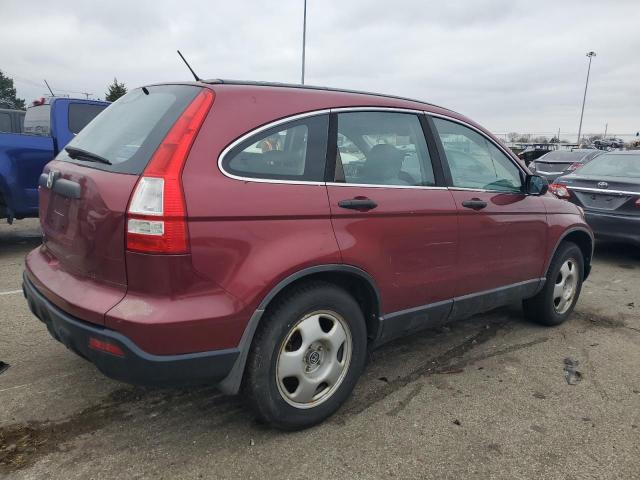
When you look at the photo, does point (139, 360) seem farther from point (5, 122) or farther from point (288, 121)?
point (5, 122)

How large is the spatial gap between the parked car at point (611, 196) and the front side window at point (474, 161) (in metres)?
2.96

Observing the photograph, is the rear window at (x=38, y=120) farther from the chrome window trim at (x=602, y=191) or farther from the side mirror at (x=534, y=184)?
the chrome window trim at (x=602, y=191)

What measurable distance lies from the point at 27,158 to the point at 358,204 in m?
5.29

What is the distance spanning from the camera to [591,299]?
5457 millimetres

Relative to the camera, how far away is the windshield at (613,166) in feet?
24.7

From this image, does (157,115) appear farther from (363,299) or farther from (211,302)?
(363,299)

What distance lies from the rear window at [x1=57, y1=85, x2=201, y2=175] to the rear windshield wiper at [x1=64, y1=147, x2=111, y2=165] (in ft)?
0.06

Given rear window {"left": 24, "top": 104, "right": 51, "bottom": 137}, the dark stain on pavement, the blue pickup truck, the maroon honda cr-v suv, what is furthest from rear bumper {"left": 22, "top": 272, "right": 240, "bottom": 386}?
rear window {"left": 24, "top": 104, "right": 51, "bottom": 137}

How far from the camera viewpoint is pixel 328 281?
280 centimetres

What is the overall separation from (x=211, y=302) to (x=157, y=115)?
0.98 m

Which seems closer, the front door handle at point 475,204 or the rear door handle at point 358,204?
the rear door handle at point 358,204

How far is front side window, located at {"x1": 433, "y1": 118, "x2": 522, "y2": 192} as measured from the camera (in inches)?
138

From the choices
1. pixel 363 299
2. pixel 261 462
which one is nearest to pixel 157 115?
pixel 363 299

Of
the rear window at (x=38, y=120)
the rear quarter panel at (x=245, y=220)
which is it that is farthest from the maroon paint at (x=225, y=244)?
the rear window at (x=38, y=120)
